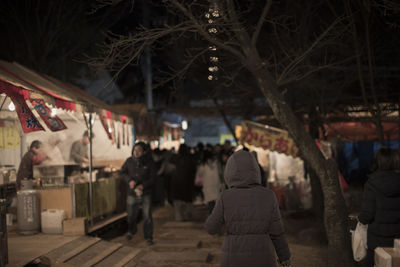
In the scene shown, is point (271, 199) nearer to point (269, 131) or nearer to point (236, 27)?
point (236, 27)

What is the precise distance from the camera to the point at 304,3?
40.3 ft

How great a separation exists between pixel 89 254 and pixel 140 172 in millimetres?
2186

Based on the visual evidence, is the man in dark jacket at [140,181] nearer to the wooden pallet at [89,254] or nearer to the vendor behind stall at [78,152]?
the wooden pallet at [89,254]

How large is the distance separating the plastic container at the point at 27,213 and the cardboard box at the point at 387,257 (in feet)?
22.9

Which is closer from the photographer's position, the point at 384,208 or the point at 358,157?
the point at 384,208

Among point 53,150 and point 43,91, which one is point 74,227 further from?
point 53,150

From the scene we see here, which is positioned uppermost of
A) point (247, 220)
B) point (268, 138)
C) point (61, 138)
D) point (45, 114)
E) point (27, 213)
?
point (45, 114)

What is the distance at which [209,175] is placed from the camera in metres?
13.9

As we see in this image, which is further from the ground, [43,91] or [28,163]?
[43,91]

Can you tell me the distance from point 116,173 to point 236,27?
6842 mm

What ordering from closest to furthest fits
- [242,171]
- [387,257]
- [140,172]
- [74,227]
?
[242,171] → [387,257] → [74,227] → [140,172]

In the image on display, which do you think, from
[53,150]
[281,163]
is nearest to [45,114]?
[53,150]

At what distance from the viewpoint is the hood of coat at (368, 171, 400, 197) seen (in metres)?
5.09

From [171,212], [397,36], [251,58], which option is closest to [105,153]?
[171,212]
